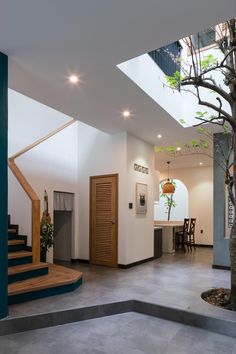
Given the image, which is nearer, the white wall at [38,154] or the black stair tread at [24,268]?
the black stair tread at [24,268]

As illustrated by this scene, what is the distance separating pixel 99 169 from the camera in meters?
6.38

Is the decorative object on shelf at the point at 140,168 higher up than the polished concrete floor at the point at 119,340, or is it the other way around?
the decorative object on shelf at the point at 140,168

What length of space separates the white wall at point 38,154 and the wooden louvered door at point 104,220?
1.71 feet

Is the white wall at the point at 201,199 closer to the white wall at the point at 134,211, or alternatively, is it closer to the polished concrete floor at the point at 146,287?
the polished concrete floor at the point at 146,287

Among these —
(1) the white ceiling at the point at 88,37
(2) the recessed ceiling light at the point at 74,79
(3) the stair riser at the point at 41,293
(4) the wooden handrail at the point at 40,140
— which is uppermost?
(1) the white ceiling at the point at 88,37

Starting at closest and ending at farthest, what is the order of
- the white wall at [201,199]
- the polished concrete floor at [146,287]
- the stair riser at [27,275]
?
the polished concrete floor at [146,287], the stair riser at [27,275], the white wall at [201,199]

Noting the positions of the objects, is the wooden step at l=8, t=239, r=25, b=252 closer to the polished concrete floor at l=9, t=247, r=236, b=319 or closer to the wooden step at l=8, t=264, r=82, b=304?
the wooden step at l=8, t=264, r=82, b=304

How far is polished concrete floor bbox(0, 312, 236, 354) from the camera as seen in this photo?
9.02 feet

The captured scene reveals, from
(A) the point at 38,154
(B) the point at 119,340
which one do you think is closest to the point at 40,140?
(A) the point at 38,154

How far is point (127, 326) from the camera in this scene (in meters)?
3.30

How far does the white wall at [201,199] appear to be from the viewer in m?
10.2

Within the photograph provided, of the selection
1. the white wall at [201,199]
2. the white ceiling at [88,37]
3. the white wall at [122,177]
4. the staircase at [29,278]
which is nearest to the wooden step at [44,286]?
the staircase at [29,278]

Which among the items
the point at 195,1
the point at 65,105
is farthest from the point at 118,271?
the point at 195,1

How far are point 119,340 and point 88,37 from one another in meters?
3.19
